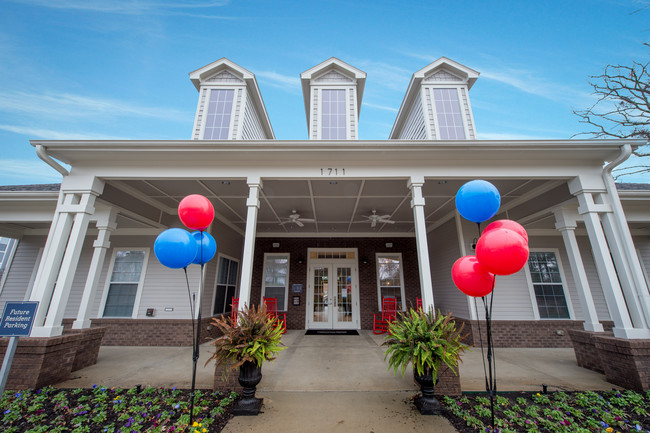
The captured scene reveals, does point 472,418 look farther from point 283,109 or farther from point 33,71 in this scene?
point 33,71

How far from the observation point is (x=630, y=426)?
8.16 ft

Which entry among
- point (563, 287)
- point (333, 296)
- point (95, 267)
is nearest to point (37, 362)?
point (95, 267)

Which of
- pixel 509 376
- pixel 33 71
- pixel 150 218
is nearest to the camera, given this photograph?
pixel 509 376

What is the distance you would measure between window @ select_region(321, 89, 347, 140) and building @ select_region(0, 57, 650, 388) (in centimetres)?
5

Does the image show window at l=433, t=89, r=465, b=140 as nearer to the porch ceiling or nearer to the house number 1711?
the porch ceiling

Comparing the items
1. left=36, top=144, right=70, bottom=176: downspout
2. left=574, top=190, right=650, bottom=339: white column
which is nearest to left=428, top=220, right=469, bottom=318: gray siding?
left=574, top=190, right=650, bottom=339: white column

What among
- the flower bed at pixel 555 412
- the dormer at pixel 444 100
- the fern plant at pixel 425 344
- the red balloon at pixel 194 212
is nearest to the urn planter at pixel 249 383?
the fern plant at pixel 425 344

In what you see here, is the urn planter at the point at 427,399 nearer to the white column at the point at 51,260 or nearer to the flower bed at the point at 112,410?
the flower bed at the point at 112,410

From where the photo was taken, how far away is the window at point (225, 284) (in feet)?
23.2

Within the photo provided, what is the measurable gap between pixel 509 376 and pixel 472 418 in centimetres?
194

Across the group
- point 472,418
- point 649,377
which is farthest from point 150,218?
point 649,377

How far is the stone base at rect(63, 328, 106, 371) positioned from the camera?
13.4 feet

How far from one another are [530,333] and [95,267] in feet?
33.1

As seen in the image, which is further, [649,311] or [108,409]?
[649,311]
